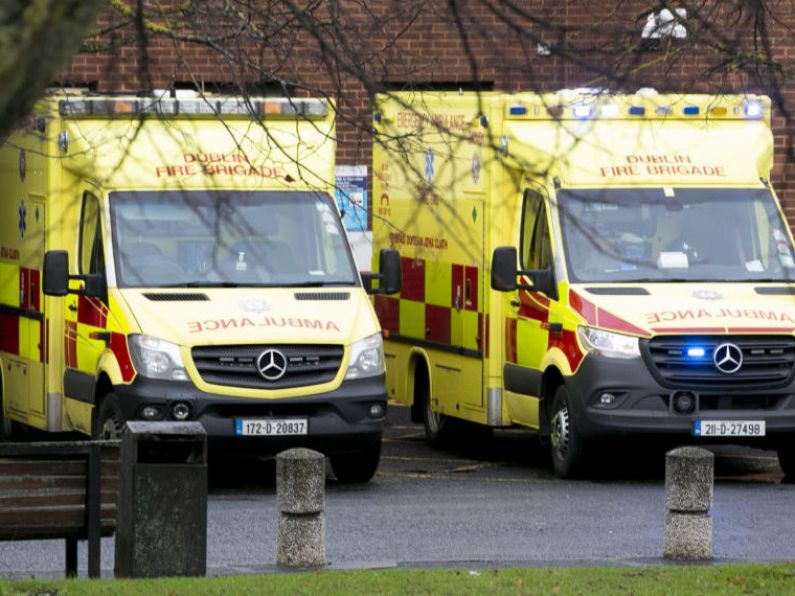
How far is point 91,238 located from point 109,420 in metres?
1.41

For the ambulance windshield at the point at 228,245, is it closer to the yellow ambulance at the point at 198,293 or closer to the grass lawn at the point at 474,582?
the yellow ambulance at the point at 198,293

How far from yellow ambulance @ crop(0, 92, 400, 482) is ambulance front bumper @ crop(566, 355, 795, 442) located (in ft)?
4.84

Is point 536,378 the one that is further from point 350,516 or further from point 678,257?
point 350,516

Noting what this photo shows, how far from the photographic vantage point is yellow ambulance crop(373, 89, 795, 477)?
47.6ft

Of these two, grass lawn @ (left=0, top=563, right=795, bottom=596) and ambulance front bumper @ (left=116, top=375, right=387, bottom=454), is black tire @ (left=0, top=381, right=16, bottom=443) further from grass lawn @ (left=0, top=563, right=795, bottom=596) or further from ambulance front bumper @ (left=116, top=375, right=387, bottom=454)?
grass lawn @ (left=0, top=563, right=795, bottom=596)

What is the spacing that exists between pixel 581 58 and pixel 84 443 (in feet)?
10.8

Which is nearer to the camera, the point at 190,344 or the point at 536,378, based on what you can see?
the point at 190,344

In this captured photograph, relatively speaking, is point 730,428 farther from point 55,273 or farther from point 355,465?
point 55,273

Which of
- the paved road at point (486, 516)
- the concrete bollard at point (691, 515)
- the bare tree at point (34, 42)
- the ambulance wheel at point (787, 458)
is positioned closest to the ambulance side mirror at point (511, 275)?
the paved road at point (486, 516)

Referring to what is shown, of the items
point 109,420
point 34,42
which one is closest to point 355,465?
point 109,420

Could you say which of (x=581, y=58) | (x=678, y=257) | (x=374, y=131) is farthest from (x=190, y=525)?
(x=678, y=257)

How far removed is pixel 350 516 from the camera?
13.4 metres

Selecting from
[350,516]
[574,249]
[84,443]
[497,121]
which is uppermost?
[497,121]

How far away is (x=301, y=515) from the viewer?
10883 mm
